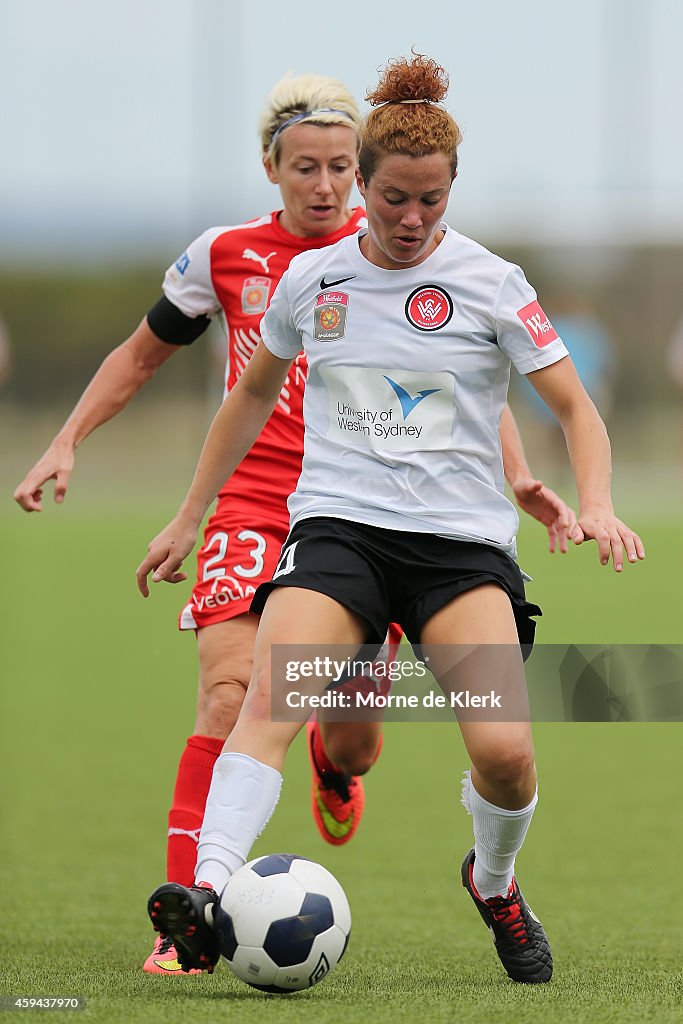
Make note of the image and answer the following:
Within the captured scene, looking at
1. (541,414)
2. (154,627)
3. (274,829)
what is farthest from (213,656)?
(541,414)

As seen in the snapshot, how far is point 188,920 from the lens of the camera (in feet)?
12.0

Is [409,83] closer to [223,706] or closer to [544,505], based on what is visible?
[544,505]

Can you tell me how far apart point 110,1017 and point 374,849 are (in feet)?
9.05

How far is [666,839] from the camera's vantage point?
6.14m

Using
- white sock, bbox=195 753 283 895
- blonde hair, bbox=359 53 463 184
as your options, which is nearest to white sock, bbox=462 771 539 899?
white sock, bbox=195 753 283 895

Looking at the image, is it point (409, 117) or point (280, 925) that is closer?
point (280, 925)

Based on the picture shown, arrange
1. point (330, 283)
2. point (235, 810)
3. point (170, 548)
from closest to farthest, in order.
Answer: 1. point (235, 810)
2. point (330, 283)
3. point (170, 548)

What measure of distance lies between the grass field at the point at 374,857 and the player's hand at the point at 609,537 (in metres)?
1.01

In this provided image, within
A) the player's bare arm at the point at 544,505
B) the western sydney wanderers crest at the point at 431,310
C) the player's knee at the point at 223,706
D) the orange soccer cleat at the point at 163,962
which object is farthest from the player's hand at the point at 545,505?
the orange soccer cleat at the point at 163,962

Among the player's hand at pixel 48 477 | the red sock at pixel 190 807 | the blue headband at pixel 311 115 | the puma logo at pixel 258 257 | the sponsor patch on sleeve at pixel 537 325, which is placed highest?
the blue headband at pixel 311 115

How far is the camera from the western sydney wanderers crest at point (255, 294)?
201 inches

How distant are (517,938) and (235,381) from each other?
→ 1877 mm

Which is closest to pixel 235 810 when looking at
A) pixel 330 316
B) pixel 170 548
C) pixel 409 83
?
pixel 170 548

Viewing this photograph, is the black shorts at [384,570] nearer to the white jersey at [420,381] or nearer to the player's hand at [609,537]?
the white jersey at [420,381]
